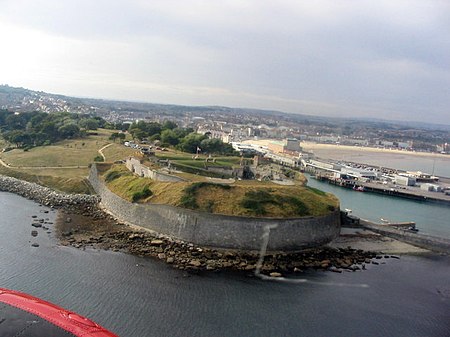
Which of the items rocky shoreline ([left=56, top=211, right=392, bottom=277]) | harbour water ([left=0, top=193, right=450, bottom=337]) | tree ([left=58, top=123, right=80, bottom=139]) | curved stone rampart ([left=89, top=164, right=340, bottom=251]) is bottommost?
harbour water ([left=0, top=193, right=450, bottom=337])

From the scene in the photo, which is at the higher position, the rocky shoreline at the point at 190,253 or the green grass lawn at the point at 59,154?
the green grass lawn at the point at 59,154

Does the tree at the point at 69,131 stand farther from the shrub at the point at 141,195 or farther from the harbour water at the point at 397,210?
the harbour water at the point at 397,210

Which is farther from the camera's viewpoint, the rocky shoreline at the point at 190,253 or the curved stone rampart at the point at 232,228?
the curved stone rampart at the point at 232,228

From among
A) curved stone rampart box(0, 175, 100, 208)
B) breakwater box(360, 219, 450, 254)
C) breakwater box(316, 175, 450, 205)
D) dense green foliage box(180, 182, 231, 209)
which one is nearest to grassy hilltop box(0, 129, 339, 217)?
dense green foliage box(180, 182, 231, 209)

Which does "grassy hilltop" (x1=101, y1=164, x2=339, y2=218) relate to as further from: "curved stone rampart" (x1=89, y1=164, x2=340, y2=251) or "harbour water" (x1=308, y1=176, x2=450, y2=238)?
"harbour water" (x1=308, y1=176, x2=450, y2=238)

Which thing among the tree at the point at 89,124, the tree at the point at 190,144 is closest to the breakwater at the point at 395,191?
the tree at the point at 190,144

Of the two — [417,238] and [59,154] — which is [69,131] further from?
[417,238]
